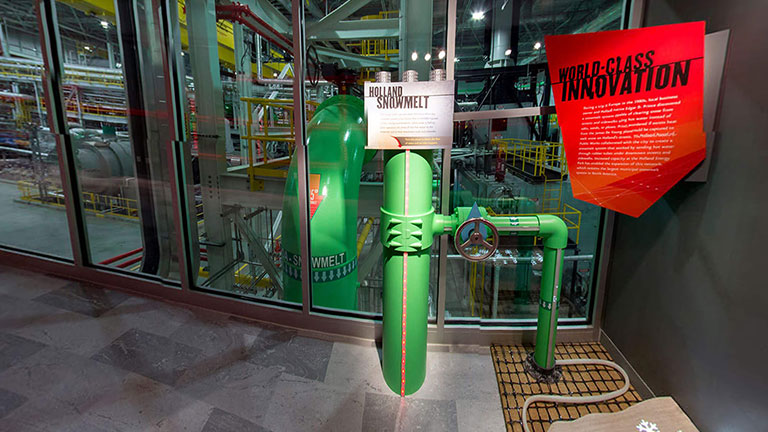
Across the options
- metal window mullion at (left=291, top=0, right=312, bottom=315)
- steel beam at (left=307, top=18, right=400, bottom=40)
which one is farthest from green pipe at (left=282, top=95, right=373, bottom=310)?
steel beam at (left=307, top=18, right=400, bottom=40)

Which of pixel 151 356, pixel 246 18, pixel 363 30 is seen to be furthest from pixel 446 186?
pixel 246 18

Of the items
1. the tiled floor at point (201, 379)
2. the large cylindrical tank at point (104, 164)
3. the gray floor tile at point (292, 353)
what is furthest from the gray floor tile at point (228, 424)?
the large cylindrical tank at point (104, 164)

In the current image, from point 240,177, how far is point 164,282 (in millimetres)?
1547

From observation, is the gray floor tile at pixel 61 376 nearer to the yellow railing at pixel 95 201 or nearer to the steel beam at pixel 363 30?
the steel beam at pixel 363 30

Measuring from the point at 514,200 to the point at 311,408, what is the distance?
2314 mm

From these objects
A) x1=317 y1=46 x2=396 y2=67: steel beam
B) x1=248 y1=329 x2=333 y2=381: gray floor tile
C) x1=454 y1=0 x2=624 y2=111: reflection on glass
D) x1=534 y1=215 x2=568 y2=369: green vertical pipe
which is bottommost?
x1=248 y1=329 x2=333 y2=381: gray floor tile

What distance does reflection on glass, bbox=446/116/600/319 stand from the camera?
2066mm

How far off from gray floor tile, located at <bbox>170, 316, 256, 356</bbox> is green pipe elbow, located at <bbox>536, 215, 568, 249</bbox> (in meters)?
1.71

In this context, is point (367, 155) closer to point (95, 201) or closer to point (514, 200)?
point (514, 200)

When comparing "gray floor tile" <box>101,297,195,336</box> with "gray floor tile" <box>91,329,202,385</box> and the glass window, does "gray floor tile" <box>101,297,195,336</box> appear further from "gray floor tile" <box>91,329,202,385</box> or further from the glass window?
the glass window

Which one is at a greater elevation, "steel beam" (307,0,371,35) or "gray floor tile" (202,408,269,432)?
"steel beam" (307,0,371,35)

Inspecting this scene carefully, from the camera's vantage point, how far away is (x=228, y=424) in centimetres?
143

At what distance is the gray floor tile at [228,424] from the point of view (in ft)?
4.62

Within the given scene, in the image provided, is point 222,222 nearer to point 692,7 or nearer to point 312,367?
point 312,367
